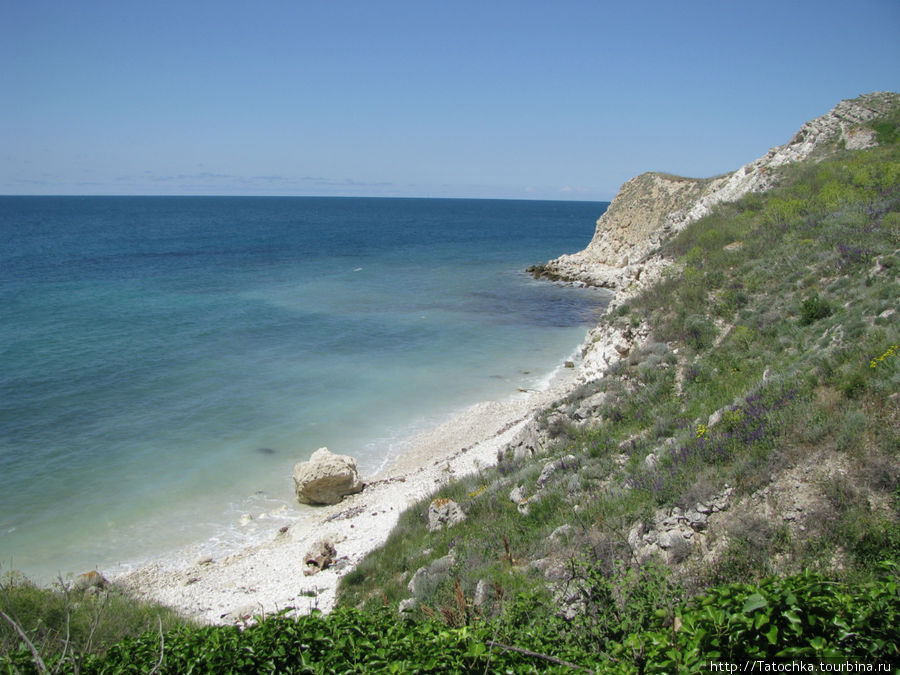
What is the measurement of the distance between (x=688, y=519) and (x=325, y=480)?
1185cm

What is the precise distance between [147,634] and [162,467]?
14.1 m

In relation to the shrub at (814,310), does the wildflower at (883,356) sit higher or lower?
lower

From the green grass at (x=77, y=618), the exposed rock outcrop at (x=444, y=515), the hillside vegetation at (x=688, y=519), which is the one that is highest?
the hillside vegetation at (x=688, y=519)

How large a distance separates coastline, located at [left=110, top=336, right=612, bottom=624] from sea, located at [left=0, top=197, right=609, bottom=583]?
86 cm

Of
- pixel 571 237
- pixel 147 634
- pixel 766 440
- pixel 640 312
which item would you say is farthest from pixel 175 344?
pixel 571 237

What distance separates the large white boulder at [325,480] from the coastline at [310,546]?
1.02 feet

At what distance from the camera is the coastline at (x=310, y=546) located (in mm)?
11422

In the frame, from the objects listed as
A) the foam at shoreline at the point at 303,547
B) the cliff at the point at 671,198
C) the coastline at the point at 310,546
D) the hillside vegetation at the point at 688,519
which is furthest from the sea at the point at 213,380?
the cliff at the point at 671,198

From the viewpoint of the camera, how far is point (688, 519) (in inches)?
300

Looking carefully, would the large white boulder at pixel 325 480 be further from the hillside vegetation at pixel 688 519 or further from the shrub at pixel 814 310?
the shrub at pixel 814 310

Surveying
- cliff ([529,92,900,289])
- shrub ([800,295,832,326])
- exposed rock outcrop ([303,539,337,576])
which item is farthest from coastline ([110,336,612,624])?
cliff ([529,92,900,289])

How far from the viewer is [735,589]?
14.8 feet

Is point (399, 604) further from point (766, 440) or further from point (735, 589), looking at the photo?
point (766, 440)

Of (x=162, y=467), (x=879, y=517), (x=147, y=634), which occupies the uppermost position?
(x=879, y=517)
